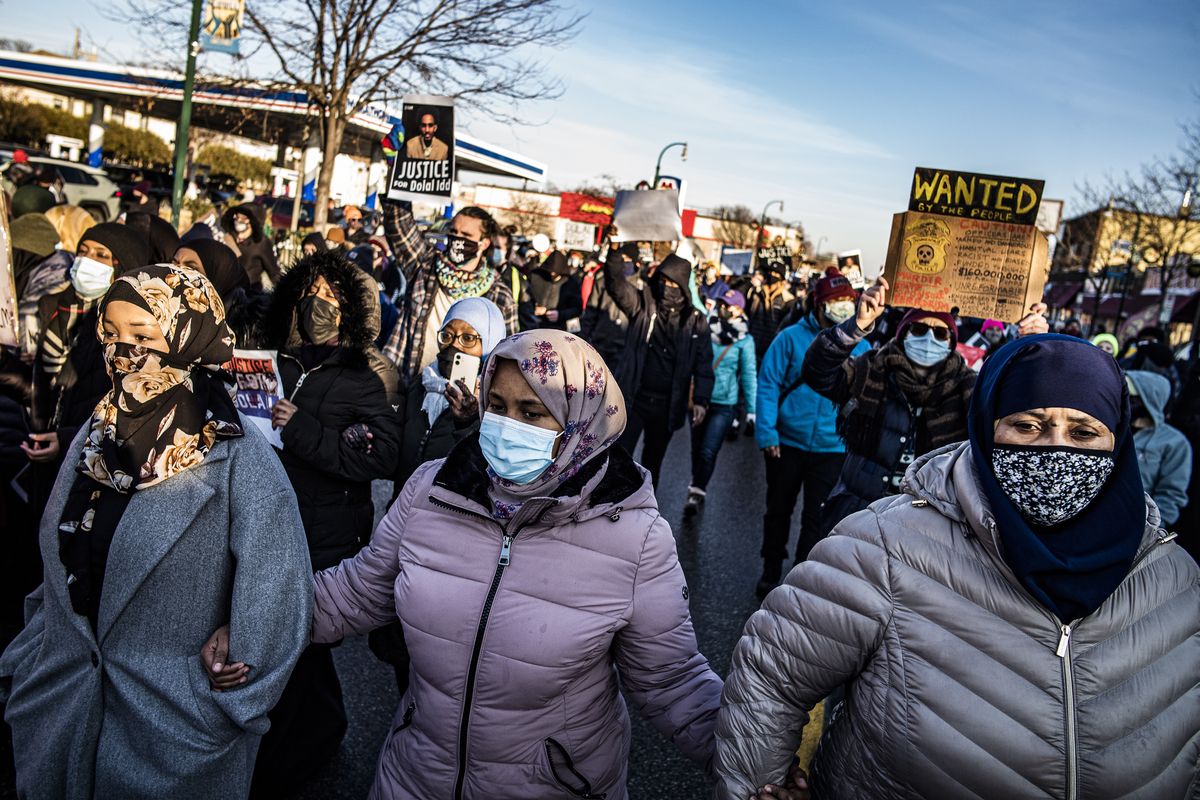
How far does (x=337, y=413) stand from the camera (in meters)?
3.60

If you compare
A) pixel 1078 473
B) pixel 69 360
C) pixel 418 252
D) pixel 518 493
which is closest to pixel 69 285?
pixel 69 360

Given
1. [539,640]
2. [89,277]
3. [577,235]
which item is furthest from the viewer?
[577,235]

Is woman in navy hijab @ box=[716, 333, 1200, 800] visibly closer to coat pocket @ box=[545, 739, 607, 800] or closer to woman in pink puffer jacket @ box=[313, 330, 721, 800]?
woman in pink puffer jacket @ box=[313, 330, 721, 800]

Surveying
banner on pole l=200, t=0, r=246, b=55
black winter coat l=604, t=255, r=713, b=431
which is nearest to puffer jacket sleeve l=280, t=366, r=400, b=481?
black winter coat l=604, t=255, r=713, b=431

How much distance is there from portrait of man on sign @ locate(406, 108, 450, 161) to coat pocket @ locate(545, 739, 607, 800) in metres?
6.18

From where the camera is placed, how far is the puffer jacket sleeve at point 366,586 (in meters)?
2.40

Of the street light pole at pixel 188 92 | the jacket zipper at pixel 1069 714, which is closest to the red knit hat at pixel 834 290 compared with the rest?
the jacket zipper at pixel 1069 714

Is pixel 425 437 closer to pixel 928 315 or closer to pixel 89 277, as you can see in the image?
pixel 89 277

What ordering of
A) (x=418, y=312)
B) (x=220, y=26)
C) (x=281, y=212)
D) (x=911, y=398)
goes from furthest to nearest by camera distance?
1. (x=281, y=212)
2. (x=220, y=26)
3. (x=418, y=312)
4. (x=911, y=398)

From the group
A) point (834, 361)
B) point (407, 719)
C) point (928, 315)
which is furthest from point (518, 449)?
point (928, 315)

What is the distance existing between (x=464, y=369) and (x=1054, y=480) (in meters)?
2.64

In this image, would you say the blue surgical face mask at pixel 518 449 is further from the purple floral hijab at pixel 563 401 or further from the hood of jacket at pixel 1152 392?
the hood of jacket at pixel 1152 392

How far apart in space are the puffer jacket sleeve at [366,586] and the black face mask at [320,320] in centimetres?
156

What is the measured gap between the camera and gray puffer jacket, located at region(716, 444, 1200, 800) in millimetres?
1786
